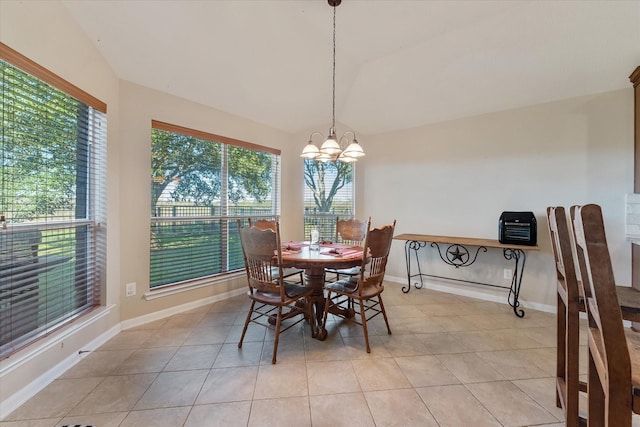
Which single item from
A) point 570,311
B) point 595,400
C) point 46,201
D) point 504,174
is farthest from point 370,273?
point 46,201

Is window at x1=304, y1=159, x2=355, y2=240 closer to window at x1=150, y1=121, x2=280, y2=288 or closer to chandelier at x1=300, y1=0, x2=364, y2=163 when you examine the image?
window at x1=150, y1=121, x2=280, y2=288

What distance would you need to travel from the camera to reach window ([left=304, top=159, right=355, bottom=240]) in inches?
167

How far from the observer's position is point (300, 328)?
8.45 feet

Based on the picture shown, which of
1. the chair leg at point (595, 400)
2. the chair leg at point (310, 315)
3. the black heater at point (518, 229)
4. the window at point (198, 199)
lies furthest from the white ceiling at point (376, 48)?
the chair leg at point (595, 400)

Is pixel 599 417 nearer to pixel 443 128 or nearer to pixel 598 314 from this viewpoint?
pixel 598 314

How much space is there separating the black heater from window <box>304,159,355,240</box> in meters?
2.13

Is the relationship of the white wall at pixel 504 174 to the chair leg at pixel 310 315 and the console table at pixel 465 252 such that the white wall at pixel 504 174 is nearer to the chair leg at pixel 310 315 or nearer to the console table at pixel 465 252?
the console table at pixel 465 252

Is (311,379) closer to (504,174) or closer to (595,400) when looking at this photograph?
(595,400)

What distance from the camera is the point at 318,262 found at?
212 centimetres

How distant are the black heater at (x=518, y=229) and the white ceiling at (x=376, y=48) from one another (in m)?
1.35

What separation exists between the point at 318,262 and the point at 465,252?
238 centimetres

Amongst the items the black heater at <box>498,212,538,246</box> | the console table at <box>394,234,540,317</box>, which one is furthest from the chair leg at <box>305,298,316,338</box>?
the black heater at <box>498,212,538,246</box>

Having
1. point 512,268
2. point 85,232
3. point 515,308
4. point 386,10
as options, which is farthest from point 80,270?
point 512,268

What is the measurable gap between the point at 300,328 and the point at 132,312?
1680mm
